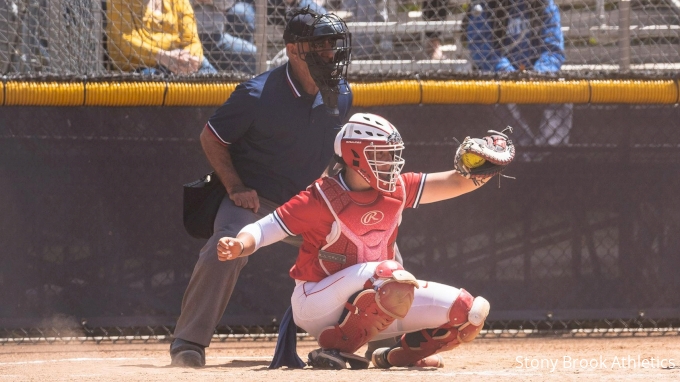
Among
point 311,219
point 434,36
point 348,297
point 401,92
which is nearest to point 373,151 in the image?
point 311,219

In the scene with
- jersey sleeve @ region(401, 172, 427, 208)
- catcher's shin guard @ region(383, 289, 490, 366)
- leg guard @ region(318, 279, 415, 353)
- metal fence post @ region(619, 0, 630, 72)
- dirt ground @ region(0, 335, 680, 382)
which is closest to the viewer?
dirt ground @ region(0, 335, 680, 382)

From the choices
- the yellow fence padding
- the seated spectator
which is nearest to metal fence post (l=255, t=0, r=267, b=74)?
the yellow fence padding

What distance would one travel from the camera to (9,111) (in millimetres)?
5625

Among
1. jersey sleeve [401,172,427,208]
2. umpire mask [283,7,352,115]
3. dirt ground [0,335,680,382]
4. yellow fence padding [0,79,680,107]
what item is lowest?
dirt ground [0,335,680,382]

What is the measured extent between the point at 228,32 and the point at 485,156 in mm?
2774

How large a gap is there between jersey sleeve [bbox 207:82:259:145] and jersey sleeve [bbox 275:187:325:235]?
2.28 feet

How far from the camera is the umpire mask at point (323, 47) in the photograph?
4.45m

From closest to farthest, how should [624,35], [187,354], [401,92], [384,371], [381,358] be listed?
[384,371] < [381,358] < [187,354] < [401,92] < [624,35]

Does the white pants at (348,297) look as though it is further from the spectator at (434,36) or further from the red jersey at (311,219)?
the spectator at (434,36)

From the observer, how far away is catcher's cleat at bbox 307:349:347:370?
153 inches

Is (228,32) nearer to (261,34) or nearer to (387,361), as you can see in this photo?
(261,34)

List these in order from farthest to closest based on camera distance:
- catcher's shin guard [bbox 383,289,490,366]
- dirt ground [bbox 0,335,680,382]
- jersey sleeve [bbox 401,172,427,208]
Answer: jersey sleeve [bbox 401,172,427,208] → catcher's shin guard [bbox 383,289,490,366] → dirt ground [bbox 0,335,680,382]

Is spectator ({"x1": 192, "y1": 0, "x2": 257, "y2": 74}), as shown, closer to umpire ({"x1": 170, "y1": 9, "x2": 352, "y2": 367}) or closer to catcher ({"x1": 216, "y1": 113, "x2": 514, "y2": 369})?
umpire ({"x1": 170, "y1": 9, "x2": 352, "y2": 367})

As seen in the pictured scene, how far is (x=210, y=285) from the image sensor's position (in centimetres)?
444
